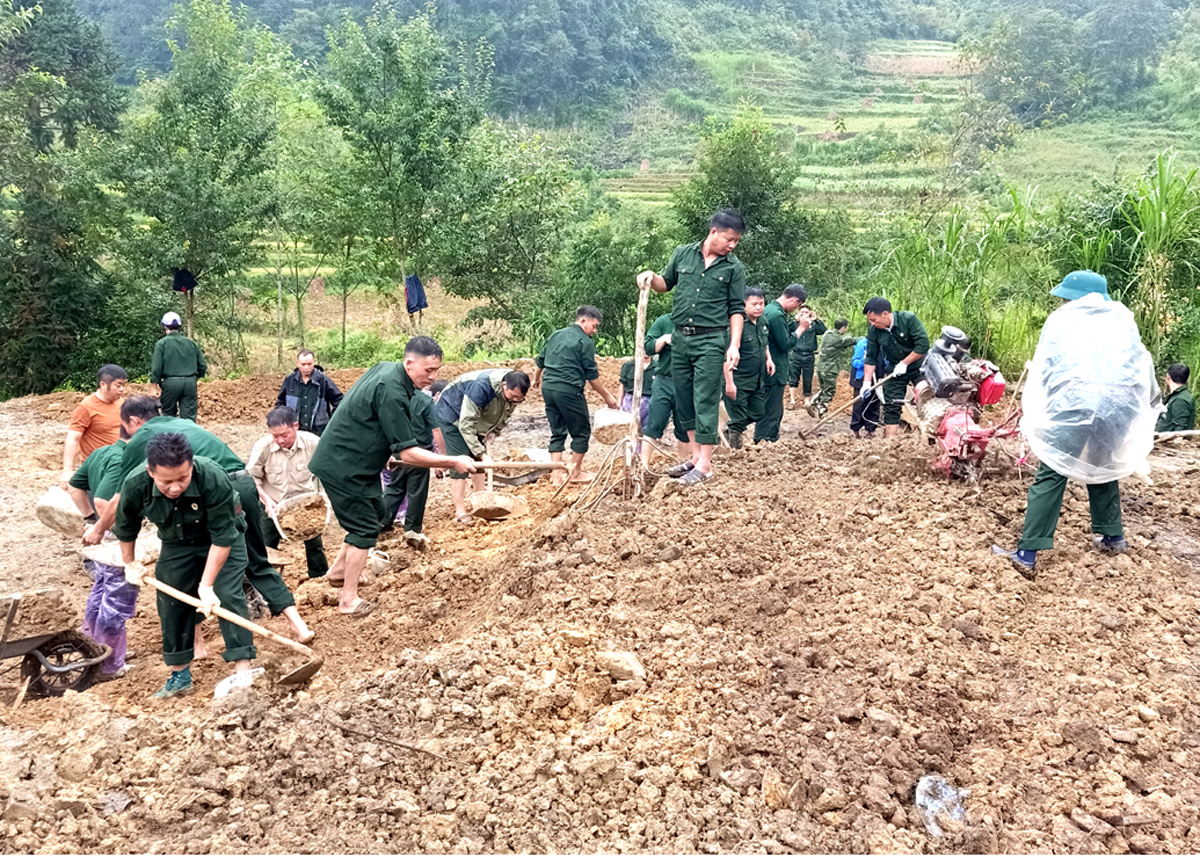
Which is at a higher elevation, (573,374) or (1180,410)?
(573,374)

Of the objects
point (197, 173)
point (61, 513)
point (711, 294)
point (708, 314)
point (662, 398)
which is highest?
point (197, 173)

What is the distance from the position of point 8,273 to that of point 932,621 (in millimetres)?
14763

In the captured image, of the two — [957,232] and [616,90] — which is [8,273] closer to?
[957,232]

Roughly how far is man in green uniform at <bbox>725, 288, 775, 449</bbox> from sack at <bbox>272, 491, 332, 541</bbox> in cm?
300

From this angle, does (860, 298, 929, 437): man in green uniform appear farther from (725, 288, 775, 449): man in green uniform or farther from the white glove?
the white glove

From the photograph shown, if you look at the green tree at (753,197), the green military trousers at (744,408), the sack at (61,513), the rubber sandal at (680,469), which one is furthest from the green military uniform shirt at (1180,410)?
the green tree at (753,197)

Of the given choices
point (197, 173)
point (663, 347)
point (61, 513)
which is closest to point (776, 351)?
point (663, 347)

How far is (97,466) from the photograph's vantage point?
489 cm

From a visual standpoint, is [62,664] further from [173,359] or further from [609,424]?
[173,359]

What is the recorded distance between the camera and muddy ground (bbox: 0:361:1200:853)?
2.82 metres

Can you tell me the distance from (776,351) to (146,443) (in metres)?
5.00

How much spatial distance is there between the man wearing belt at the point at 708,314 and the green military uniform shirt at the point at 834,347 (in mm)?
5016

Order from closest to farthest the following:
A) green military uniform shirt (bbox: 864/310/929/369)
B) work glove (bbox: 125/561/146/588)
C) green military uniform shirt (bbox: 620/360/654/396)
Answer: work glove (bbox: 125/561/146/588), green military uniform shirt (bbox: 864/310/929/369), green military uniform shirt (bbox: 620/360/654/396)

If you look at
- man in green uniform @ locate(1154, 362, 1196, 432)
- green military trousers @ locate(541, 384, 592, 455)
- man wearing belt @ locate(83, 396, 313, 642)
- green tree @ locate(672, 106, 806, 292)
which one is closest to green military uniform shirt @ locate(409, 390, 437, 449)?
green military trousers @ locate(541, 384, 592, 455)
